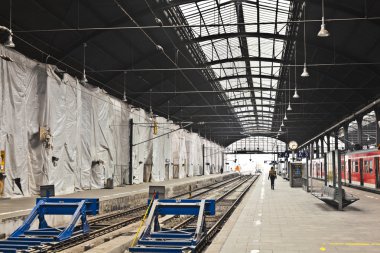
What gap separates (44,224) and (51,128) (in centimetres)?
1386

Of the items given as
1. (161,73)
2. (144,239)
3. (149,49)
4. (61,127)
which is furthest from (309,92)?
(144,239)

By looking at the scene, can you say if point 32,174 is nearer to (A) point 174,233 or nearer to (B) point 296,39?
(A) point 174,233

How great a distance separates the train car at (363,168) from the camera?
3002 centimetres

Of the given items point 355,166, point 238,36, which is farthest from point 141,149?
point 355,166

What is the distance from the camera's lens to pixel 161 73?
39094 mm

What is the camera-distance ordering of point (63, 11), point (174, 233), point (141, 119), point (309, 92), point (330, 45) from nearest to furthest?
point (174, 233) < point (63, 11) < point (330, 45) < point (141, 119) < point (309, 92)

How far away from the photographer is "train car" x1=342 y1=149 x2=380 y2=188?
30.0 m

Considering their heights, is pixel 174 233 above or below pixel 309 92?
below

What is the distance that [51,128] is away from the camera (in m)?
26.2

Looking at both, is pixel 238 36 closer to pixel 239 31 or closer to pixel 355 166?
pixel 239 31

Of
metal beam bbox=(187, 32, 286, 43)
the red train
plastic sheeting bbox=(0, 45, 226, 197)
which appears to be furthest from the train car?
plastic sheeting bbox=(0, 45, 226, 197)

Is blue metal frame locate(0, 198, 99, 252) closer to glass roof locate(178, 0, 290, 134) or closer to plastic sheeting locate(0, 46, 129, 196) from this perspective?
plastic sheeting locate(0, 46, 129, 196)

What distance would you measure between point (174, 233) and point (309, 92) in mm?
38421

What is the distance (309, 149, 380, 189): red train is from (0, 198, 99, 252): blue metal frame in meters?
18.7
